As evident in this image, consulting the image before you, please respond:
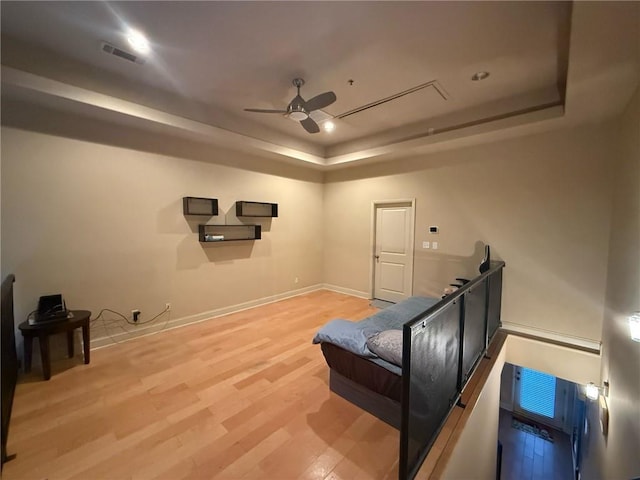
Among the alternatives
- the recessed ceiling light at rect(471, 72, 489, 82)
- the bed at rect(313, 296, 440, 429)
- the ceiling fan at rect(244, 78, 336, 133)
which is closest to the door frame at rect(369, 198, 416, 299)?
the recessed ceiling light at rect(471, 72, 489, 82)

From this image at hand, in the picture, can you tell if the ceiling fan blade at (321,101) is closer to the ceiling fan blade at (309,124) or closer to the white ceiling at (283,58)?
the ceiling fan blade at (309,124)

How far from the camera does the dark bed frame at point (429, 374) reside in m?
1.45

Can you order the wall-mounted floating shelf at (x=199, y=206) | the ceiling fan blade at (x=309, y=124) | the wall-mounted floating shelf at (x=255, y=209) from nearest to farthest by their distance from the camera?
1. the ceiling fan blade at (x=309, y=124)
2. the wall-mounted floating shelf at (x=199, y=206)
3. the wall-mounted floating shelf at (x=255, y=209)

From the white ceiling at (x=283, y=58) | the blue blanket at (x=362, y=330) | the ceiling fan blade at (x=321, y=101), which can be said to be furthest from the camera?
the ceiling fan blade at (x=321, y=101)

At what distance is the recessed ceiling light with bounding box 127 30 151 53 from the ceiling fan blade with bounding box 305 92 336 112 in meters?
1.59

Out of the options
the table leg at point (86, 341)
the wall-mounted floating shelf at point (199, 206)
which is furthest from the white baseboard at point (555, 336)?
the table leg at point (86, 341)

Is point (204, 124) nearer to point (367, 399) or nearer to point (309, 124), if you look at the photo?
point (309, 124)

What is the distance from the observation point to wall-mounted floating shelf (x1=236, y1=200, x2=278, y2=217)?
464 centimetres

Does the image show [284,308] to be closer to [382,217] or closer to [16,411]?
[382,217]

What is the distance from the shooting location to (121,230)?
11.3 feet

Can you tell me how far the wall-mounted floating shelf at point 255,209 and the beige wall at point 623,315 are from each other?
15.2 feet

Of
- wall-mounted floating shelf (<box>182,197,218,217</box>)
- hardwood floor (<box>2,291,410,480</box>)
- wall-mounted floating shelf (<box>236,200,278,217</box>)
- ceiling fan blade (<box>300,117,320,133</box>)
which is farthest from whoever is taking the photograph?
wall-mounted floating shelf (<box>236,200,278,217</box>)

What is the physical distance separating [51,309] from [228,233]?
2.36m

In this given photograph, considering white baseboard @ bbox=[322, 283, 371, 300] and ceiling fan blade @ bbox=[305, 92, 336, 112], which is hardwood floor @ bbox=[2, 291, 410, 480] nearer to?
white baseboard @ bbox=[322, 283, 371, 300]
